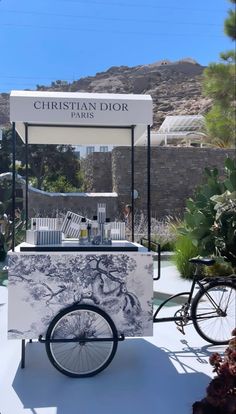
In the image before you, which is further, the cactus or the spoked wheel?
the cactus

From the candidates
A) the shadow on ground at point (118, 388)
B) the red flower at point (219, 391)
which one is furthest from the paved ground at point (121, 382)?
the red flower at point (219, 391)

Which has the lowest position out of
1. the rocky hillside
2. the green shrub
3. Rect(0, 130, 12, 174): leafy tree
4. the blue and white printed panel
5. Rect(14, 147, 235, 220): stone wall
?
the green shrub

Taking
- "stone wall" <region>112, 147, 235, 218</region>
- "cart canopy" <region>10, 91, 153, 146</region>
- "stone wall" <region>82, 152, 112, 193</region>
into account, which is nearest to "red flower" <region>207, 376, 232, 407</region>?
"cart canopy" <region>10, 91, 153, 146</region>

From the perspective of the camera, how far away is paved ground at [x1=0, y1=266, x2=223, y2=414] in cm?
300

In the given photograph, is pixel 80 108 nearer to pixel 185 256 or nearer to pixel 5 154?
pixel 185 256

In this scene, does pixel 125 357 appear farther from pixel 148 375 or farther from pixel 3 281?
pixel 3 281

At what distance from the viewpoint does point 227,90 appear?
15.5 m

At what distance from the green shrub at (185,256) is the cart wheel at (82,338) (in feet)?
13.4

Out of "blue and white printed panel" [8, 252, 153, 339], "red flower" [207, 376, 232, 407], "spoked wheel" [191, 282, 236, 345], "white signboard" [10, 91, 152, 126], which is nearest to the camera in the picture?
"red flower" [207, 376, 232, 407]

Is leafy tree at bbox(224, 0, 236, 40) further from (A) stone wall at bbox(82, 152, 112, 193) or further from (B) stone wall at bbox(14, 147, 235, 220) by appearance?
(A) stone wall at bbox(82, 152, 112, 193)

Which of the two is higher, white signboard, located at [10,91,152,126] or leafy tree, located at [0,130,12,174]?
leafy tree, located at [0,130,12,174]

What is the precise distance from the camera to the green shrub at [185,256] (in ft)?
24.6

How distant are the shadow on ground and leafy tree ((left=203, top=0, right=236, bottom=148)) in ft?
43.0

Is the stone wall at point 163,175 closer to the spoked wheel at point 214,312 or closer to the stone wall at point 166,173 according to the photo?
the stone wall at point 166,173
